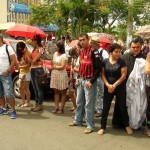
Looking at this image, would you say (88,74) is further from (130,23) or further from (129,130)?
(130,23)

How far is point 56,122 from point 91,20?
13.5 m

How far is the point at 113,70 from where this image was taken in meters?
6.62

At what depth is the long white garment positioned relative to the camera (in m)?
6.85

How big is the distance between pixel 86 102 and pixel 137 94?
39.1 inches

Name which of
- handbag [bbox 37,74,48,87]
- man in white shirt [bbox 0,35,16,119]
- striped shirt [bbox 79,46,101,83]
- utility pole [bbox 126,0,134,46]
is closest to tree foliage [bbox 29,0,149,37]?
utility pole [bbox 126,0,134,46]

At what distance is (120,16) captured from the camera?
2000 cm

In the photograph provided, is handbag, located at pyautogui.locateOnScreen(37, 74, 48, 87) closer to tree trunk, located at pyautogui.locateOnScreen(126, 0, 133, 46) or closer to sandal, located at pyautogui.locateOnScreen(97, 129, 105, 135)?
sandal, located at pyautogui.locateOnScreen(97, 129, 105, 135)

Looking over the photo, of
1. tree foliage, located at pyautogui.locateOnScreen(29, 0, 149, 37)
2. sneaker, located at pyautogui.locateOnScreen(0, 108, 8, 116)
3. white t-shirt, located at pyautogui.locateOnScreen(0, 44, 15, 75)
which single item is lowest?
sneaker, located at pyautogui.locateOnScreen(0, 108, 8, 116)

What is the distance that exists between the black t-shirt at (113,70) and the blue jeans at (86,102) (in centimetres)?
32

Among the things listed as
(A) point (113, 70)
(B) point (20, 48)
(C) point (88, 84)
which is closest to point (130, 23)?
(B) point (20, 48)

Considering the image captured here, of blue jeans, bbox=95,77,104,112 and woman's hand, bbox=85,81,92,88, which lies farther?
blue jeans, bbox=95,77,104,112

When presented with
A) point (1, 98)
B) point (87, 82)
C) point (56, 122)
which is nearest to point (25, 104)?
point (1, 98)

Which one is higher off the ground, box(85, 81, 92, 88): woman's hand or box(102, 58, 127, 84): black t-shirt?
box(102, 58, 127, 84): black t-shirt

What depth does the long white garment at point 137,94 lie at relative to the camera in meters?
6.85
